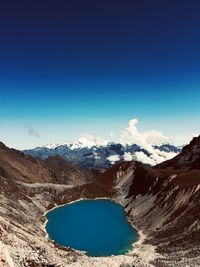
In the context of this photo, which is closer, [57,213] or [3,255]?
[3,255]

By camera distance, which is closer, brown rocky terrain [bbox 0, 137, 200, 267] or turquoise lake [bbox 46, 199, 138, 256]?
brown rocky terrain [bbox 0, 137, 200, 267]

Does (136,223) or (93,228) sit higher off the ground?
(93,228)

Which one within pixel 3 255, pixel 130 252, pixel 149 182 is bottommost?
pixel 130 252

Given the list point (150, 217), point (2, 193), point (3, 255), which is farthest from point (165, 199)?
point (3, 255)

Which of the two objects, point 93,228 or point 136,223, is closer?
point 93,228

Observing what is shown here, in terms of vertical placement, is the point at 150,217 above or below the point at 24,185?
below

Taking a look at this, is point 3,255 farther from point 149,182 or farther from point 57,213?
point 149,182

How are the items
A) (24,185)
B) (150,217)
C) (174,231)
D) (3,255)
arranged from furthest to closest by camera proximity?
1. (24,185)
2. (150,217)
3. (174,231)
4. (3,255)

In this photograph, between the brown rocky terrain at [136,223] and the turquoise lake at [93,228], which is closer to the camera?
the brown rocky terrain at [136,223]
